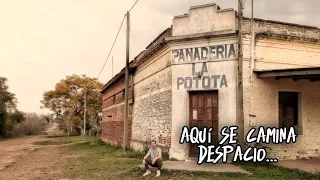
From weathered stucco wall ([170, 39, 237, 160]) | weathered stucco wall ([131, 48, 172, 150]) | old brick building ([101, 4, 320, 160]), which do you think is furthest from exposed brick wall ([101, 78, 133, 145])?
old brick building ([101, 4, 320, 160])

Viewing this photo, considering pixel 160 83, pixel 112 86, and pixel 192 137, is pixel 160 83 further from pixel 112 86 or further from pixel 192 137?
pixel 112 86

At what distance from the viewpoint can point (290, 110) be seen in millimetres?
12414

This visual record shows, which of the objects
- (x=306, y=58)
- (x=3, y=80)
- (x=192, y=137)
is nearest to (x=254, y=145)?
(x=192, y=137)

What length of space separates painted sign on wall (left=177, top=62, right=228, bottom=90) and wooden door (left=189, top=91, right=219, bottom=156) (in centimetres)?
30

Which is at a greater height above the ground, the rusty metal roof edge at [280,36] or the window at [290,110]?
the rusty metal roof edge at [280,36]

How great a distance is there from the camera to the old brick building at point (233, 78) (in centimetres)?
1155

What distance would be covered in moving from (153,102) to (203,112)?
3.39 meters

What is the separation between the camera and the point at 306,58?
12.5m

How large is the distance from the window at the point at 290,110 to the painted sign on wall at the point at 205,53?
8.32 feet

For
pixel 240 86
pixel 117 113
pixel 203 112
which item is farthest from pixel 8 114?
pixel 240 86

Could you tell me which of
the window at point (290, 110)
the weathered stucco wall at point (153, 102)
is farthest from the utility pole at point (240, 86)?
the weathered stucco wall at point (153, 102)

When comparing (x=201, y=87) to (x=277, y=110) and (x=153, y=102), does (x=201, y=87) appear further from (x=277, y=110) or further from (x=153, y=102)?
(x=153, y=102)

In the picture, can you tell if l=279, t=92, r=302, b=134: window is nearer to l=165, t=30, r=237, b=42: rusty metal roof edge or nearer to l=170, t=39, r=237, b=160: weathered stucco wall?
l=170, t=39, r=237, b=160: weathered stucco wall

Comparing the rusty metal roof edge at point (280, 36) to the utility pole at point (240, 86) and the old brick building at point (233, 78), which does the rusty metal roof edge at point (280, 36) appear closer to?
the old brick building at point (233, 78)
